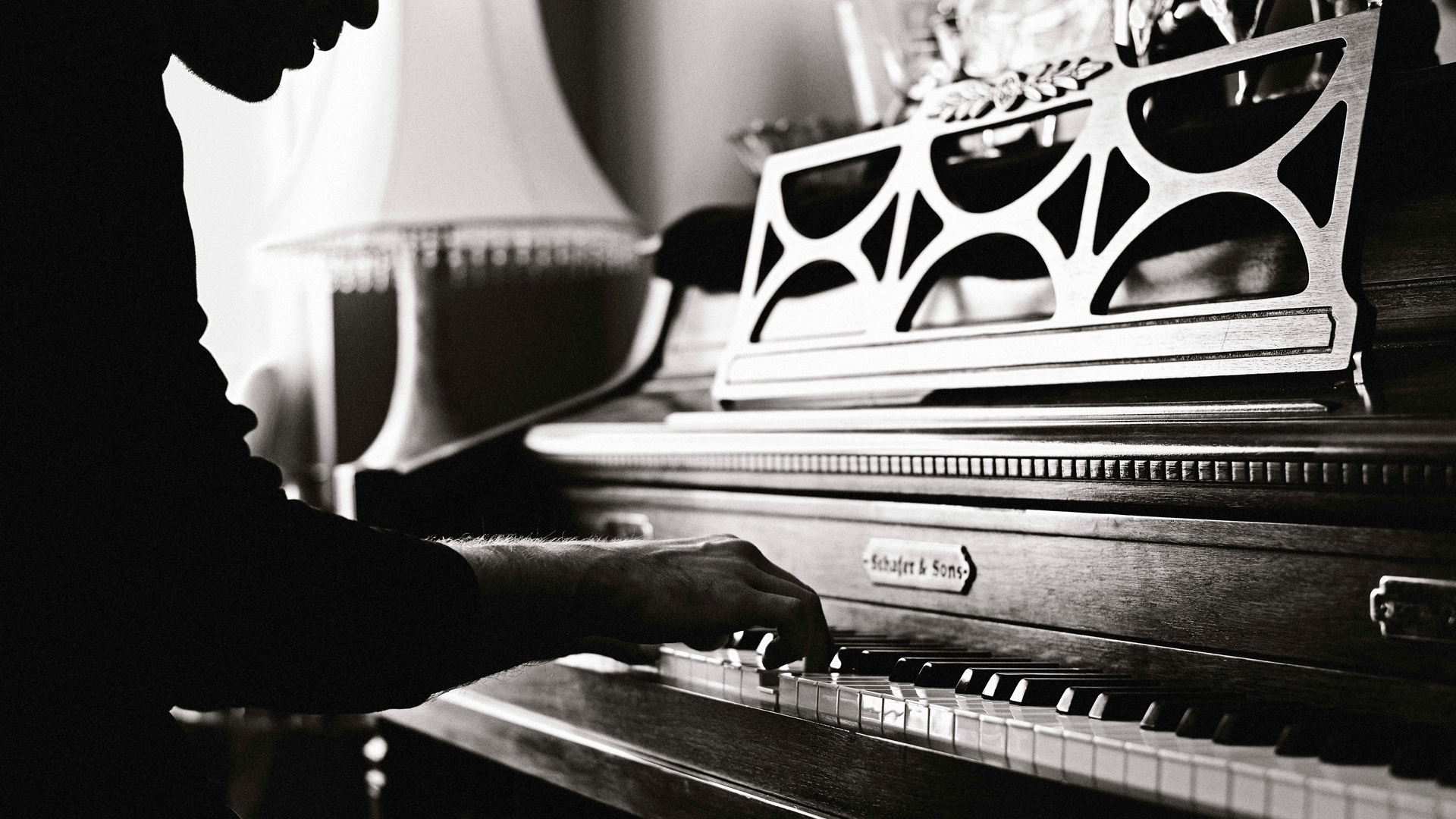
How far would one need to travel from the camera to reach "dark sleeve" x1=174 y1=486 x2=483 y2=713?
0.94 metres

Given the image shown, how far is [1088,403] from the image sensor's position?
3.98 ft

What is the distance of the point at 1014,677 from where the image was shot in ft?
3.51

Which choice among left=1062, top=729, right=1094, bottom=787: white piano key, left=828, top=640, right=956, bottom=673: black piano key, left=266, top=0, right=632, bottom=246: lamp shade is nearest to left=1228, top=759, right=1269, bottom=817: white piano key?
left=1062, top=729, right=1094, bottom=787: white piano key

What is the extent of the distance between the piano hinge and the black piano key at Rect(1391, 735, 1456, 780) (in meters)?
0.15

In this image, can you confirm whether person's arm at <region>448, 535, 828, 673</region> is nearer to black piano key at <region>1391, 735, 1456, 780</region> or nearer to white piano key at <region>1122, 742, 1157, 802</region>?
white piano key at <region>1122, 742, 1157, 802</region>

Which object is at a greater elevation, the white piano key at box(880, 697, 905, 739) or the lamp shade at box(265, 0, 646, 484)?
the lamp shade at box(265, 0, 646, 484)

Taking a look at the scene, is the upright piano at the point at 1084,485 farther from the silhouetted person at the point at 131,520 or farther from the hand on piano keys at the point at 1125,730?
the silhouetted person at the point at 131,520

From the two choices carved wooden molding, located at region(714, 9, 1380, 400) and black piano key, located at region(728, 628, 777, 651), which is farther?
black piano key, located at region(728, 628, 777, 651)

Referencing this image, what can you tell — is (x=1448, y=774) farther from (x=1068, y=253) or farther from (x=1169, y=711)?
(x=1068, y=253)

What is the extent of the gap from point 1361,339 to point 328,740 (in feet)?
7.55

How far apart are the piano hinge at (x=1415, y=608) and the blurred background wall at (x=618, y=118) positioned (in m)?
2.05

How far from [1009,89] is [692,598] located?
730mm

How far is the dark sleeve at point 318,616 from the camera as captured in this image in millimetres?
941

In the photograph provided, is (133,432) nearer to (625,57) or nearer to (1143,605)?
(1143,605)
